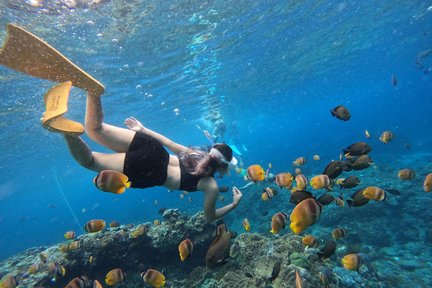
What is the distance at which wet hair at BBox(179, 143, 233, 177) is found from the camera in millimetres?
5012

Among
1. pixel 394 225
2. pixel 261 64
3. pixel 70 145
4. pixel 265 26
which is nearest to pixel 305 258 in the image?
pixel 70 145

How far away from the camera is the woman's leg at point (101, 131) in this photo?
4371 millimetres

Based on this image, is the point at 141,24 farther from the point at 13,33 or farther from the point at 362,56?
the point at 362,56

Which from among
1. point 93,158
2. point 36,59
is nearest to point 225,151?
point 93,158

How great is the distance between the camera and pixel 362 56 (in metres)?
35.2

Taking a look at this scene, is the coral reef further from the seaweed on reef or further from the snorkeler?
the snorkeler

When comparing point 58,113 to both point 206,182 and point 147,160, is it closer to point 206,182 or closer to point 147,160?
point 147,160

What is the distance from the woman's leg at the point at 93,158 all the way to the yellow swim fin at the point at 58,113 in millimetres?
362

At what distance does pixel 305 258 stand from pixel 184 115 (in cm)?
3457

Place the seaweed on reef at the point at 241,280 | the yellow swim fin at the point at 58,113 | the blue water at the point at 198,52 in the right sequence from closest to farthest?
the yellow swim fin at the point at 58,113, the seaweed on reef at the point at 241,280, the blue water at the point at 198,52

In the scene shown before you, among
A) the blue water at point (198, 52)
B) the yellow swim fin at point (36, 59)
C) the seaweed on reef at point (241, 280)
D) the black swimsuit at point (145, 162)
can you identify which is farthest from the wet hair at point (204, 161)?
the blue water at point (198, 52)

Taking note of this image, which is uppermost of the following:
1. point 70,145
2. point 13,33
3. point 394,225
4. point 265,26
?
point 265,26

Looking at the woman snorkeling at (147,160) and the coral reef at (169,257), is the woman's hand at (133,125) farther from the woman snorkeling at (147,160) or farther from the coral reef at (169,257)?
the coral reef at (169,257)

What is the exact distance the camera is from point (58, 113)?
3213mm
